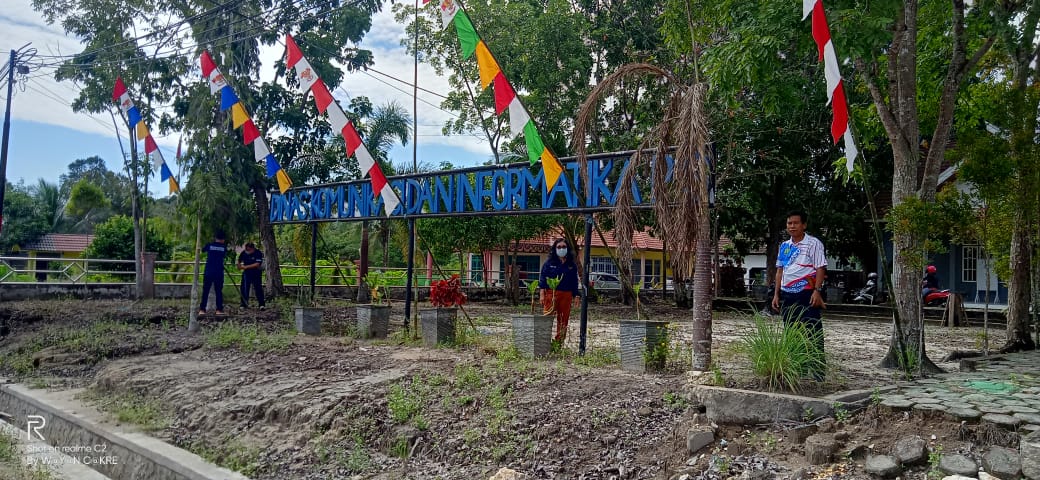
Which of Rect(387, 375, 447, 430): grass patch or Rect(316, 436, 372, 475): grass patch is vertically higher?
Rect(387, 375, 447, 430): grass patch

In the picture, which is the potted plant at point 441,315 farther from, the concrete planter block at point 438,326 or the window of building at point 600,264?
the window of building at point 600,264

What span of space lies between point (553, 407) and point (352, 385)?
2.68m

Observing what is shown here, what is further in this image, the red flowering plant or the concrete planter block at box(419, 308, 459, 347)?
the red flowering plant

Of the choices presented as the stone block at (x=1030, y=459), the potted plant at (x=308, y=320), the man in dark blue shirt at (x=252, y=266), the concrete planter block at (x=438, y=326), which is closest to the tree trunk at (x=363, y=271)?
the man in dark blue shirt at (x=252, y=266)

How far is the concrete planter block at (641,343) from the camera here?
8320 mm

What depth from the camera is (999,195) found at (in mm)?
8297

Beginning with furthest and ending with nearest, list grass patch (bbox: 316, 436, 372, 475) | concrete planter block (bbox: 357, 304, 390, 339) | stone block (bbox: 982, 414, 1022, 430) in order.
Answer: concrete planter block (bbox: 357, 304, 390, 339)
grass patch (bbox: 316, 436, 372, 475)
stone block (bbox: 982, 414, 1022, 430)

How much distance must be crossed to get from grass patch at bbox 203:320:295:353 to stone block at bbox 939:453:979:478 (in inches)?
345

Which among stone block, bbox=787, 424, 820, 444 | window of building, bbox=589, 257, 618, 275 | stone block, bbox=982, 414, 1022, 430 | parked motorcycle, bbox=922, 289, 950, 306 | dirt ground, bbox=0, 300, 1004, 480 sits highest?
window of building, bbox=589, 257, 618, 275

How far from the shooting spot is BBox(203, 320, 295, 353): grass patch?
1123 cm

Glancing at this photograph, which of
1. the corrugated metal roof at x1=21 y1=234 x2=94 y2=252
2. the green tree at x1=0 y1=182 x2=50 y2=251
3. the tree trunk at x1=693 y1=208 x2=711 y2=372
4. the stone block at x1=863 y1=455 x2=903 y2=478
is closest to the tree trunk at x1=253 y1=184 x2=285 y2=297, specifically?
the tree trunk at x1=693 y1=208 x2=711 y2=372

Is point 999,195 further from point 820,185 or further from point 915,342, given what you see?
point 820,185

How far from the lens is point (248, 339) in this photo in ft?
38.6

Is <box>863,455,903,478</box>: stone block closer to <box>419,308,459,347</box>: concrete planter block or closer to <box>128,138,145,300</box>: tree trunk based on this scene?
<box>419,308,459,347</box>: concrete planter block
